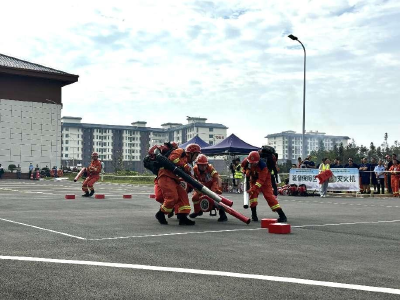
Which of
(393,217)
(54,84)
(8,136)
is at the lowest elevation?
(393,217)

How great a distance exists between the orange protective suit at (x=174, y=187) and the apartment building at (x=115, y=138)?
481 feet

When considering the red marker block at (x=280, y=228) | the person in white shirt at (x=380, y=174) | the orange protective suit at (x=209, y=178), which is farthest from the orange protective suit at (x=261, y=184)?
the person in white shirt at (x=380, y=174)

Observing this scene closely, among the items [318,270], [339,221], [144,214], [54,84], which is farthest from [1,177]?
[318,270]

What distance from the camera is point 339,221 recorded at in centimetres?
1277

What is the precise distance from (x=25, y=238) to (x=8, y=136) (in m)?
57.1

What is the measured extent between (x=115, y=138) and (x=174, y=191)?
6232 inches

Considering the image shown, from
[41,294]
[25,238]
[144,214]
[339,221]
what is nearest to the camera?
[41,294]

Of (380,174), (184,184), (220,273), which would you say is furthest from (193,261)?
(380,174)

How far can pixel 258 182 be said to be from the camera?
12.5m

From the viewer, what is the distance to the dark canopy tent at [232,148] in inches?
1217

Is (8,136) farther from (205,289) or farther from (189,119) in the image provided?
(189,119)

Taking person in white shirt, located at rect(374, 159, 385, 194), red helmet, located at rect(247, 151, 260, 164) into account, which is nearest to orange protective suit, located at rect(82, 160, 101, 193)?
red helmet, located at rect(247, 151, 260, 164)

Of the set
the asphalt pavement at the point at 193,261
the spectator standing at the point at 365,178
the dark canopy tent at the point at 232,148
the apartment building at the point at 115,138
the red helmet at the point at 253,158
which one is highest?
the apartment building at the point at 115,138

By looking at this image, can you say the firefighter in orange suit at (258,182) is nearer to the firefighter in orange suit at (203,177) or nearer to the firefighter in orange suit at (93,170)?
the firefighter in orange suit at (203,177)
